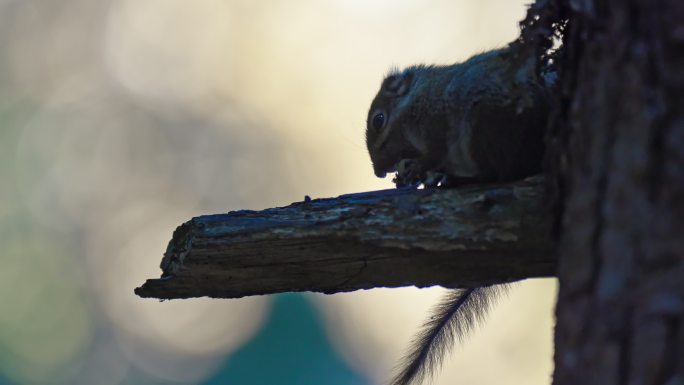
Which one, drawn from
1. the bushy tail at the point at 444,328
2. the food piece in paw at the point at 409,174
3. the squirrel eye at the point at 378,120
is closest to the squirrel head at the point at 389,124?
the squirrel eye at the point at 378,120

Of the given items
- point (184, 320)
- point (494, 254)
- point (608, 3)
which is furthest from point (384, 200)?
point (184, 320)

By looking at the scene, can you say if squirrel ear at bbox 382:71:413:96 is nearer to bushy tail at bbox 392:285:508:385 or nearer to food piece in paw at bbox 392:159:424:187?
food piece in paw at bbox 392:159:424:187

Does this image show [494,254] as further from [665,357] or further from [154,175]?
[154,175]

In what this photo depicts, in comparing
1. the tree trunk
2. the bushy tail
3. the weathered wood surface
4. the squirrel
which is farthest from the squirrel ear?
the tree trunk

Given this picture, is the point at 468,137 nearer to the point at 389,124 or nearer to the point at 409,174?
the point at 409,174

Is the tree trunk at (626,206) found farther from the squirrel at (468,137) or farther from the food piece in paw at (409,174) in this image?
the food piece in paw at (409,174)

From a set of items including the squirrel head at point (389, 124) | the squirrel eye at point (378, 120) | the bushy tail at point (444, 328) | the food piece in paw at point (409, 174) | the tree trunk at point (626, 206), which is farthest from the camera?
the squirrel eye at point (378, 120)
